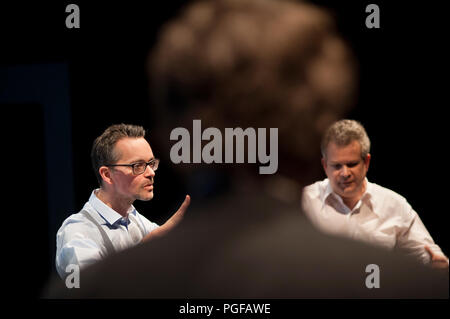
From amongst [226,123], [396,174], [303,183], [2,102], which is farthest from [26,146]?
[396,174]

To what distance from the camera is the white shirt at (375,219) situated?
1992 mm

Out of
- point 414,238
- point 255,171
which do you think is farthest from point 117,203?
point 414,238

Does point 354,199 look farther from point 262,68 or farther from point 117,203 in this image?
point 117,203

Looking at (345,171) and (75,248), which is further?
(75,248)

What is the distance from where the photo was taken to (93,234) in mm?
2117

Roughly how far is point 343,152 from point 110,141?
97 cm

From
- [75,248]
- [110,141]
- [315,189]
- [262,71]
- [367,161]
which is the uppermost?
[262,71]

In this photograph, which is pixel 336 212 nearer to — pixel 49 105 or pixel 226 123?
pixel 226 123

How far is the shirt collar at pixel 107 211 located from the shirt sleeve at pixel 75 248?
0.28 feet

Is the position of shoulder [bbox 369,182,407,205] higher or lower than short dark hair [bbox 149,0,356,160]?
lower

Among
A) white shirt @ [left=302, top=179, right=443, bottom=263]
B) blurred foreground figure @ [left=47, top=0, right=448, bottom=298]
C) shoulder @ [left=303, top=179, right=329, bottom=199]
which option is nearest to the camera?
blurred foreground figure @ [left=47, top=0, right=448, bottom=298]

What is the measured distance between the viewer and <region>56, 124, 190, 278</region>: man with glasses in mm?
2115

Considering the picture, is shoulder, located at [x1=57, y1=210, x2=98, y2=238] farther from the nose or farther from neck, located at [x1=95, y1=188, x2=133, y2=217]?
the nose

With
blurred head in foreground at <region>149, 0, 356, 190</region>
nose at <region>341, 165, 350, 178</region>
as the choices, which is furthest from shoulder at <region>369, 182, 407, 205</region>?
blurred head in foreground at <region>149, 0, 356, 190</region>
